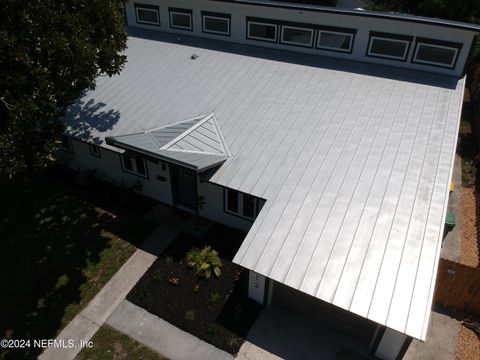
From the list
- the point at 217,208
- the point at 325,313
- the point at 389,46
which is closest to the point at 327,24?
the point at 389,46

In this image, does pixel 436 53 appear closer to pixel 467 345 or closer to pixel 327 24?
pixel 327 24

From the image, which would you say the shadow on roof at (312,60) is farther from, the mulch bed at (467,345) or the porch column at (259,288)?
the porch column at (259,288)

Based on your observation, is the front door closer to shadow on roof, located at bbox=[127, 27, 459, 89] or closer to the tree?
the tree

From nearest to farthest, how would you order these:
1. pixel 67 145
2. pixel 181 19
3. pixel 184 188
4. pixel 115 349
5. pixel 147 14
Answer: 1. pixel 115 349
2. pixel 184 188
3. pixel 67 145
4. pixel 181 19
5. pixel 147 14

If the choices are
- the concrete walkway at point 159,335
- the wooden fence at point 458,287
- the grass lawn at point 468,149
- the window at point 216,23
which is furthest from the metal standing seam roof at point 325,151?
the grass lawn at point 468,149

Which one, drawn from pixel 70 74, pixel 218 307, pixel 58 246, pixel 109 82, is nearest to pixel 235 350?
pixel 218 307

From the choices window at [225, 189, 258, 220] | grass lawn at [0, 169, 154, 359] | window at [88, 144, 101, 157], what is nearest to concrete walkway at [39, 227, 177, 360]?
grass lawn at [0, 169, 154, 359]

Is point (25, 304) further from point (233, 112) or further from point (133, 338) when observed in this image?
point (233, 112)
